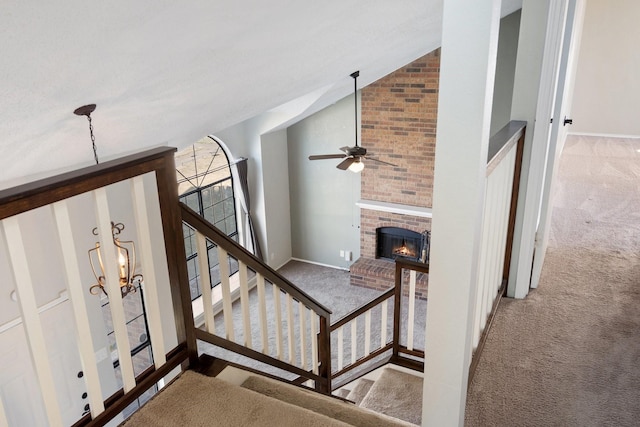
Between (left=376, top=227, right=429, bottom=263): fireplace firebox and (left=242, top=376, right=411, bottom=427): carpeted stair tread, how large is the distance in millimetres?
6005

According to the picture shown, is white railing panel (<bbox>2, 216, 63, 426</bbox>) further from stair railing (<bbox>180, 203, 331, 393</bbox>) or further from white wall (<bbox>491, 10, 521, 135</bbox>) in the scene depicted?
white wall (<bbox>491, 10, 521, 135</bbox>)

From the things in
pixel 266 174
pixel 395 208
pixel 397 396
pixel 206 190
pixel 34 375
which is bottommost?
pixel 34 375

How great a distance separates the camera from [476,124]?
1479 mm

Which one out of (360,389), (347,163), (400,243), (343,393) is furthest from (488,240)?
(400,243)

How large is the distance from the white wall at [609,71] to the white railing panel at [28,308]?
9822mm

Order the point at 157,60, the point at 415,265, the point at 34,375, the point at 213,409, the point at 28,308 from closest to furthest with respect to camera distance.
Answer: the point at 28,308 < the point at 213,409 < the point at 157,60 < the point at 415,265 < the point at 34,375

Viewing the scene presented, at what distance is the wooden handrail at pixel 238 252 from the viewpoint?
2.01 meters

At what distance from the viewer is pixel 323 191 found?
8.98m

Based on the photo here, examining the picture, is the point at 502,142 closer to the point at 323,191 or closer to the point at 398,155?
the point at 398,155

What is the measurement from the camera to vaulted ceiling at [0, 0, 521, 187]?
2133 millimetres

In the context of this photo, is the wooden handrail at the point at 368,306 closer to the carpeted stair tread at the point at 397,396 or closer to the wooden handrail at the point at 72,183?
the carpeted stair tread at the point at 397,396

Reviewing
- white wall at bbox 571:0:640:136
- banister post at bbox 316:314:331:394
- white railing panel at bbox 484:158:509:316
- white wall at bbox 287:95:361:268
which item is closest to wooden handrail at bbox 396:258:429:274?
white railing panel at bbox 484:158:509:316

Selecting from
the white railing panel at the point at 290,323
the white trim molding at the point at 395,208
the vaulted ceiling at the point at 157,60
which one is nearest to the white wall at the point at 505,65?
the white trim molding at the point at 395,208

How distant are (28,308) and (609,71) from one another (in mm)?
10108
